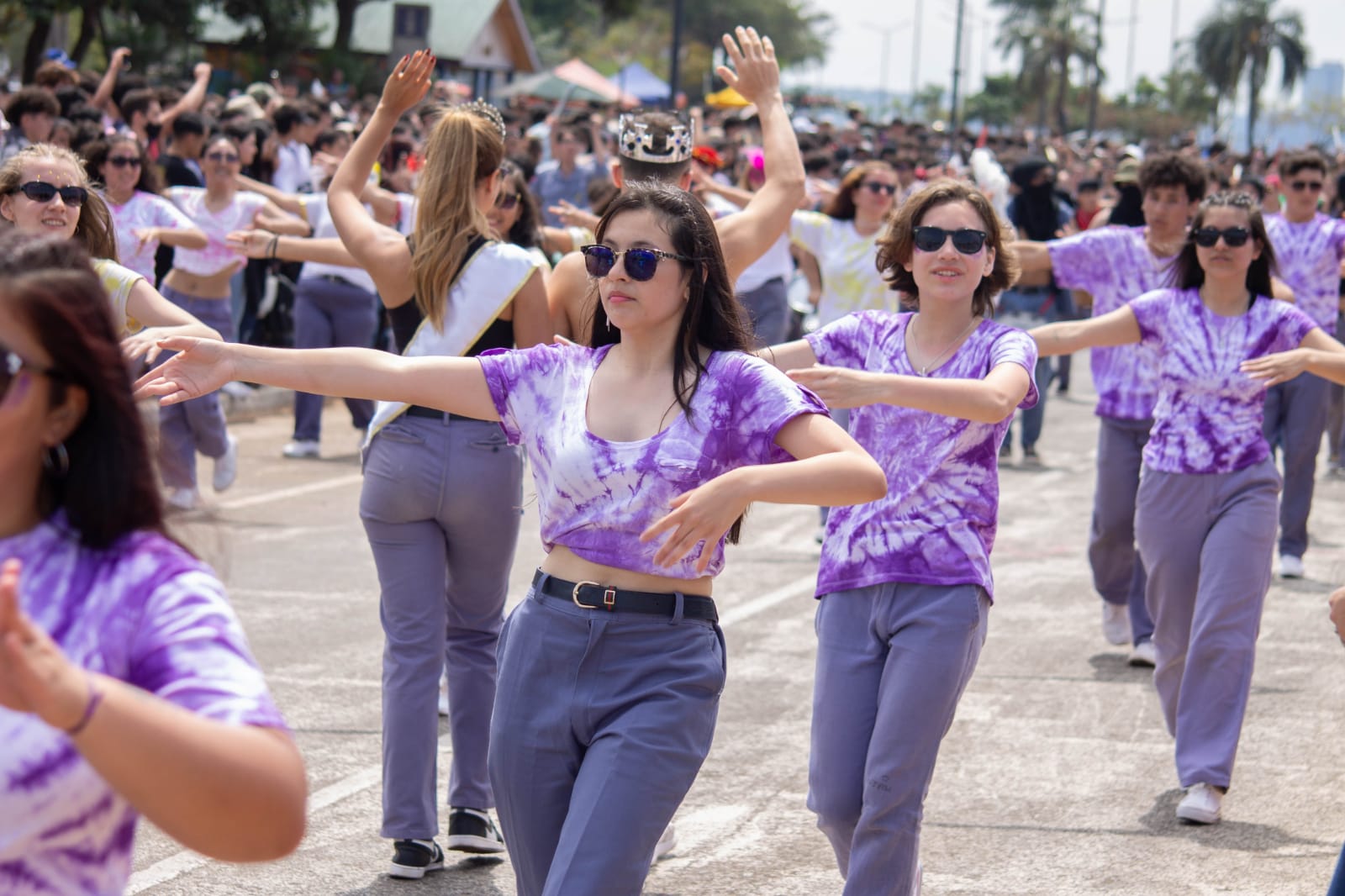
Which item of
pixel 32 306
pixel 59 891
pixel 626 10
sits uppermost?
pixel 626 10

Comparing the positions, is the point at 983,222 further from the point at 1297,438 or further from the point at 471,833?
the point at 1297,438

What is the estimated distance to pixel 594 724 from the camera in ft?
11.8

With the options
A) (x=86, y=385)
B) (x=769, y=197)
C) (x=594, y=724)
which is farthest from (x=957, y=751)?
(x=86, y=385)

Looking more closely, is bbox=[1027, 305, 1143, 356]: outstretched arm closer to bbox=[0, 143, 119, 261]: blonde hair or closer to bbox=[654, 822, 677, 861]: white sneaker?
bbox=[654, 822, 677, 861]: white sneaker

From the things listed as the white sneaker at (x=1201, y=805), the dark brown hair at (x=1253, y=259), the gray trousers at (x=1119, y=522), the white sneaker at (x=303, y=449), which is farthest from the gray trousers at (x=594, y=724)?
the white sneaker at (x=303, y=449)

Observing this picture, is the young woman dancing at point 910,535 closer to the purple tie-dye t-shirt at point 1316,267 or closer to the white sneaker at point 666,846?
the white sneaker at point 666,846

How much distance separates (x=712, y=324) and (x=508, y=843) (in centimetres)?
115

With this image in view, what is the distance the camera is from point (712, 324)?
3.85m

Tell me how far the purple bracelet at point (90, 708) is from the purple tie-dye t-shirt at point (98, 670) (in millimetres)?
167

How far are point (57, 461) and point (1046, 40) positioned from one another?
12606 cm

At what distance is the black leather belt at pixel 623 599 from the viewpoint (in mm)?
3596

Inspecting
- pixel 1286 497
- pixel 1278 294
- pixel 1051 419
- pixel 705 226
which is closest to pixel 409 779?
pixel 705 226

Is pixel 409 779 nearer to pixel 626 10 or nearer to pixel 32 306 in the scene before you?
pixel 32 306

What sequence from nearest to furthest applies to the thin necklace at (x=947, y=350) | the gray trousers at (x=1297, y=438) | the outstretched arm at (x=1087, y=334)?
the thin necklace at (x=947, y=350), the outstretched arm at (x=1087, y=334), the gray trousers at (x=1297, y=438)
